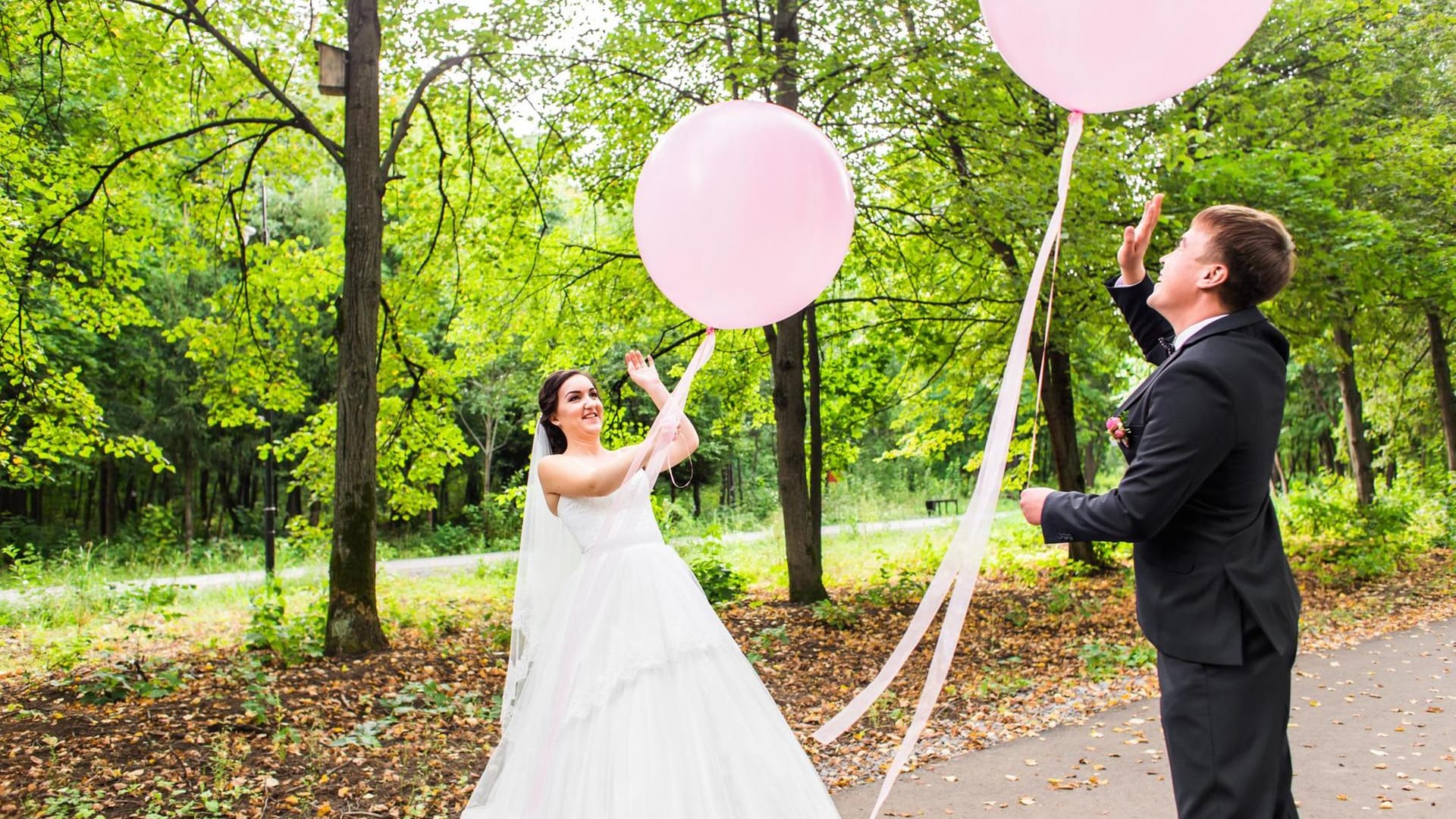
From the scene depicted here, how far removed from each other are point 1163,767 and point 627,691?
3.25 m

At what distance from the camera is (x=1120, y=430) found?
99.5 inches

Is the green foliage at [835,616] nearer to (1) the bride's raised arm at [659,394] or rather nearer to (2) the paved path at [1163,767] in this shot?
(2) the paved path at [1163,767]

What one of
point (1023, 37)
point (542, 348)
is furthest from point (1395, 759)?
point (542, 348)

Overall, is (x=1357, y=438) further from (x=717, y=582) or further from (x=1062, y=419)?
(x=717, y=582)

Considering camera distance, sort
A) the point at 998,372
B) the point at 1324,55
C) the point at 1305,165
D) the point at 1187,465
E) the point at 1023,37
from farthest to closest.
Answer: the point at 998,372, the point at 1324,55, the point at 1305,165, the point at 1023,37, the point at 1187,465

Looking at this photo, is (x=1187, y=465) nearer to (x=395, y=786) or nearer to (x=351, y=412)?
(x=395, y=786)

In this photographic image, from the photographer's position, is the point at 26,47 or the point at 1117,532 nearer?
the point at 1117,532

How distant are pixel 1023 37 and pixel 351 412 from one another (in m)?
6.52

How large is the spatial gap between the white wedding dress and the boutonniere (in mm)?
1966

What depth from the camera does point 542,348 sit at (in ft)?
36.9

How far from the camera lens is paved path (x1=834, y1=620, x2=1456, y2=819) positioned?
4.73 m

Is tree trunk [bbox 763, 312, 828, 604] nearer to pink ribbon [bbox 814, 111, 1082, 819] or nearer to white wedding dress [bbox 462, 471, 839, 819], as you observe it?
white wedding dress [bbox 462, 471, 839, 819]

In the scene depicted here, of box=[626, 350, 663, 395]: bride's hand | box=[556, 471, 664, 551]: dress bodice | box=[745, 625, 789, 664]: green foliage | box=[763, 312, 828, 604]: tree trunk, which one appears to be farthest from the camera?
box=[763, 312, 828, 604]: tree trunk

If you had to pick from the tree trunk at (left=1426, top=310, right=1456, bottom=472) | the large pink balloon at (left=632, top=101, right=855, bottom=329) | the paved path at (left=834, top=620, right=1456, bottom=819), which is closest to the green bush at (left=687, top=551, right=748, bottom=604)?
the paved path at (left=834, top=620, right=1456, bottom=819)
